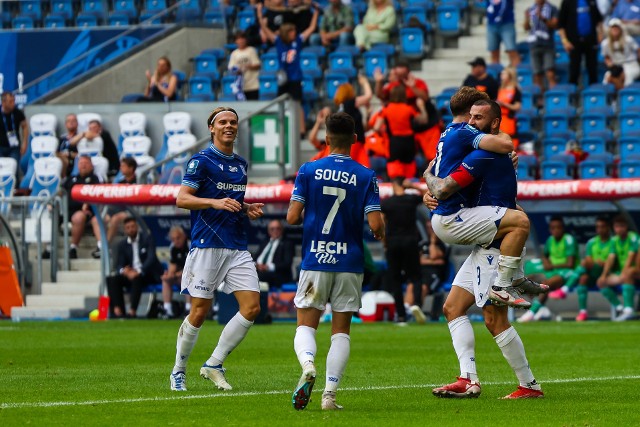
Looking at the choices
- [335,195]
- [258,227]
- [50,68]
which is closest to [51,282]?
[258,227]

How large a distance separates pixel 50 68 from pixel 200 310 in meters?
22.2

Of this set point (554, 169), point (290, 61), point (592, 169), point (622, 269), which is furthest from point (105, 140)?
point (622, 269)

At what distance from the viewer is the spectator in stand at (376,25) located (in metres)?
28.5

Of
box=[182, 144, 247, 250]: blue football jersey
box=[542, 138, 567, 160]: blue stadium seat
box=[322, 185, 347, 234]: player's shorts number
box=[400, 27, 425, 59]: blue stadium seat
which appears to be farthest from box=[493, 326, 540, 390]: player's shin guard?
box=[400, 27, 425, 59]: blue stadium seat

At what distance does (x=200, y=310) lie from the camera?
36.1ft

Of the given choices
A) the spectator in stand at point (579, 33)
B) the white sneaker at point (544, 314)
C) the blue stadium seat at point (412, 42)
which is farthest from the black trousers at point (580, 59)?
the white sneaker at point (544, 314)

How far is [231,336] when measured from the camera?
11062mm

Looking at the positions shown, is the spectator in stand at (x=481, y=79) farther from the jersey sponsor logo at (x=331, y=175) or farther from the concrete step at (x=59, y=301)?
the jersey sponsor logo at (x=331, y=175)

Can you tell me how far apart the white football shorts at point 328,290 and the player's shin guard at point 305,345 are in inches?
6.3

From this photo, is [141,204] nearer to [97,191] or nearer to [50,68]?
[97,191]

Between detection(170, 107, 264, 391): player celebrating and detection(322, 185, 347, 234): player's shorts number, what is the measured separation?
4.37 feet

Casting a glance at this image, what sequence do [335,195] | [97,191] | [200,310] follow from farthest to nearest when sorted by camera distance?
1. [97,191]
2. [200,310]
3. [335,195]

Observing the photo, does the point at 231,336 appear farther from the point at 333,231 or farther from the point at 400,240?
the point at 400,240

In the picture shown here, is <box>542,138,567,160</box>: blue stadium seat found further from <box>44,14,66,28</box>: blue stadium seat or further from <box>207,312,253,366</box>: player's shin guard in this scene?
<box>207,312,253,366</box>: player's shin guard
